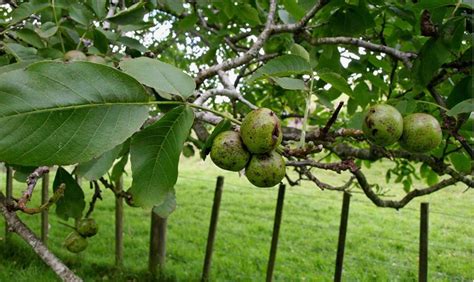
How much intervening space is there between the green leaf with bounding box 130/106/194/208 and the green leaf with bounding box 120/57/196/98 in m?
0.05

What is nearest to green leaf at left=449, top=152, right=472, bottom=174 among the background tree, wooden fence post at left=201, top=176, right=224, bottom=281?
the background tree

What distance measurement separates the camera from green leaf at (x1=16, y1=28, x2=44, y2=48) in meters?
1.85

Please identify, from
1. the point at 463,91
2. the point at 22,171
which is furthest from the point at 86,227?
the point at 463,91

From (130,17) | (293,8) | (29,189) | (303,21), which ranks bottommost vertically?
(29,189)

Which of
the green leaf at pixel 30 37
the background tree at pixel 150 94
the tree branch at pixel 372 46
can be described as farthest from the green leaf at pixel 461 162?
the green leaf at pixel 30 37

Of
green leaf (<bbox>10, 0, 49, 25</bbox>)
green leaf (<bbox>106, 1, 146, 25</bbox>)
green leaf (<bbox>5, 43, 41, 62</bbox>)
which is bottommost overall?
green leaf (<bbox>5, 43, 41, 62</bbox>)

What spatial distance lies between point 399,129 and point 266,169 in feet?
1.41

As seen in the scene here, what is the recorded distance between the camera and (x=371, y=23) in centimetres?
201

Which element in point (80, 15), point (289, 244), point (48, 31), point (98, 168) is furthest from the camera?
point (289, 244)

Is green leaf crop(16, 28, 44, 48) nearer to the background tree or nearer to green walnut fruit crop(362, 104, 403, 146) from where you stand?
the background tree

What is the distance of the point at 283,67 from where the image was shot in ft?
4.01

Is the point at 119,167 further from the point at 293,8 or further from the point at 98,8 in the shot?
the point at 293,8

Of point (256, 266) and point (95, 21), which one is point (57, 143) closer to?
point (95, 21)

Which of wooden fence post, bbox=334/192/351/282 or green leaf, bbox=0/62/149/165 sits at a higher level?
green leaf, bbox=0/62/149/165
